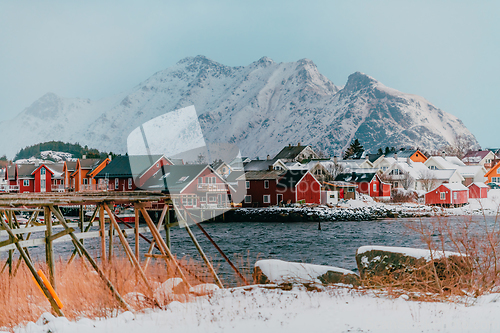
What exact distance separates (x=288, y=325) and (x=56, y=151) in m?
202

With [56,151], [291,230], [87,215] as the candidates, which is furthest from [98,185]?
[56,151]

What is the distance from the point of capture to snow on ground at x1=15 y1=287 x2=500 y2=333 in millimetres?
8305

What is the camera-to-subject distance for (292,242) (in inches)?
1559

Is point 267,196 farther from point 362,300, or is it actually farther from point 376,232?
point 362,300

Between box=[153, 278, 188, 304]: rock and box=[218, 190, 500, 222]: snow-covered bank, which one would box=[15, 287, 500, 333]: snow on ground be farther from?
box=[218, 190, 500, 222]: snow-covered bank

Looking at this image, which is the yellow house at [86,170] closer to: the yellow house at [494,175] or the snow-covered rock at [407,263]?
the yellow house at [494,175]

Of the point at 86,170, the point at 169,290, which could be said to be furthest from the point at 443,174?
the point at 169,290

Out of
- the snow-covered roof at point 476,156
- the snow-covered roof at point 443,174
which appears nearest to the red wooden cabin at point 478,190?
the snow-covered roof at point 443,174

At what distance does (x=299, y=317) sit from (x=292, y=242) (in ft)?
101

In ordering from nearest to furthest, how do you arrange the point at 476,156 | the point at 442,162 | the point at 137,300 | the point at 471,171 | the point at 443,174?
the point at 137,300 < the point at 443,174 < the point at 471,171 < the point at 442,162 < the point at 476,156

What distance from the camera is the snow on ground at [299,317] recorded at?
27.2ft

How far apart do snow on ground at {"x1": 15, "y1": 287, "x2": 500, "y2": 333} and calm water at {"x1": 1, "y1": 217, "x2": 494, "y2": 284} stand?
8.73 meters

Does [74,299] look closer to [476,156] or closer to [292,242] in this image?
[292,242]

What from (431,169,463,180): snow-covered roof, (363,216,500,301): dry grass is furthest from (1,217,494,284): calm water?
(431,169,463,180): snow-covered roof
